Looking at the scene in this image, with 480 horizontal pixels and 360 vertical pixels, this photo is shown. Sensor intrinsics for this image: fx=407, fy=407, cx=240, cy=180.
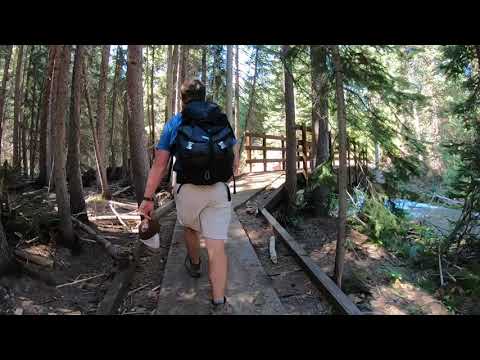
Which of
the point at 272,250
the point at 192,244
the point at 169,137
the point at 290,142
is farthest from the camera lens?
the point at 290,142

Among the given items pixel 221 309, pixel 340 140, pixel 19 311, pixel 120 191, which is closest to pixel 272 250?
pixel 340 140

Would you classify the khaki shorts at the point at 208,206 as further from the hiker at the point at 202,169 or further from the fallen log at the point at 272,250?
the fallen log at the point at 272,250

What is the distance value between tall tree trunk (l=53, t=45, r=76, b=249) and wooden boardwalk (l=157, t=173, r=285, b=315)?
1.50m

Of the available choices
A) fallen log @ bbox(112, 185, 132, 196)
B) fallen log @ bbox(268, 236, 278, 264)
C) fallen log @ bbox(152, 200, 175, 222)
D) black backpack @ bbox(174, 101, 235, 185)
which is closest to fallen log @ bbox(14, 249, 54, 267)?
black backpack @ bbox(174, 101, 235, 185)

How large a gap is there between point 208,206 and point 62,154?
3144 mm

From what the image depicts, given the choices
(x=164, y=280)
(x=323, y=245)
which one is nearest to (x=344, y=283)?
(x=323, y=245)

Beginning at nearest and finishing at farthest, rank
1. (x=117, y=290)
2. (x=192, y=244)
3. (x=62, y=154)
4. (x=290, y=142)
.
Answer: (x=117, y=290) < (x=192, y=244) < (x=62, y=154) < (x=290, y=142)

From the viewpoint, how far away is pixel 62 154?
589cm

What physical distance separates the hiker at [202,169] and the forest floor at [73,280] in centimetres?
103

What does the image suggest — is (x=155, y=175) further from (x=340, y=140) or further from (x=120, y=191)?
(x=120, y=191)

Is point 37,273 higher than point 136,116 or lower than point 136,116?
lower

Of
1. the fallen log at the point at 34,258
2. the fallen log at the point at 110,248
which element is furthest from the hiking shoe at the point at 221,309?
the fallen log at the point at 34,258
